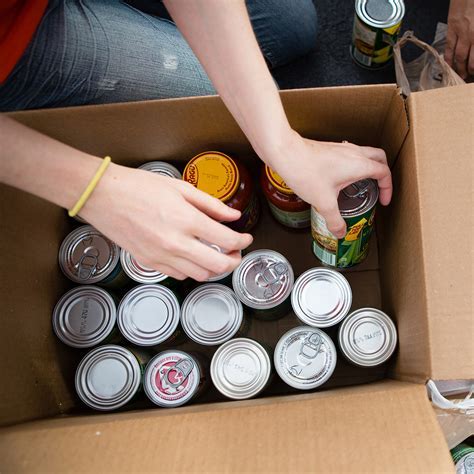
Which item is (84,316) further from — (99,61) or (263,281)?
(99,61)

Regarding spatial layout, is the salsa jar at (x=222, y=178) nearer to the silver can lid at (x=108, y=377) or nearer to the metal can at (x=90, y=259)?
the metal can at (x=90, y=259)

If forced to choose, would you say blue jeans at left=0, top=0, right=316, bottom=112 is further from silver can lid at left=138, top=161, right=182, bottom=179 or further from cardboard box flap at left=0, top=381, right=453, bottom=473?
cardboard box flap at left=0, top=381, right=453, bottom=473

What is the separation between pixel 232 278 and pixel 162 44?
19.5 inches

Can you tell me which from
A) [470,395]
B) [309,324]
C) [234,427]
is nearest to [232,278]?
[309,324]

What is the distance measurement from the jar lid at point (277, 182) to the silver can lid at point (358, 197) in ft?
0.33

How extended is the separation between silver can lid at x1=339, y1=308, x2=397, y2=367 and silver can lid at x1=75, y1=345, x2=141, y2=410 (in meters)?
0.37

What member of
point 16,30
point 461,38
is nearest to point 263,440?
point 16,30

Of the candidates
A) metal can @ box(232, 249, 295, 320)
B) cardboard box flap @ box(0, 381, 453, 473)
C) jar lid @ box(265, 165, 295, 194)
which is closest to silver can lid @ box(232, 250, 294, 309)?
metal can @ box(232, 249, 295, 320)

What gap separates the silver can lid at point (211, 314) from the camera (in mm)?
925

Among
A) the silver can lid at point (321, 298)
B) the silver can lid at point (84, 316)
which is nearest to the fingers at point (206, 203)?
the silver can lid at point (321, 298)

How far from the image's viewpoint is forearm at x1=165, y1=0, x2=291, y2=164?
2.29ft

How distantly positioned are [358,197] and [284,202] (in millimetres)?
154

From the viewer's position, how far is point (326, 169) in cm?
78

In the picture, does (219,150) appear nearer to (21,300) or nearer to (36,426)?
(21,300)
